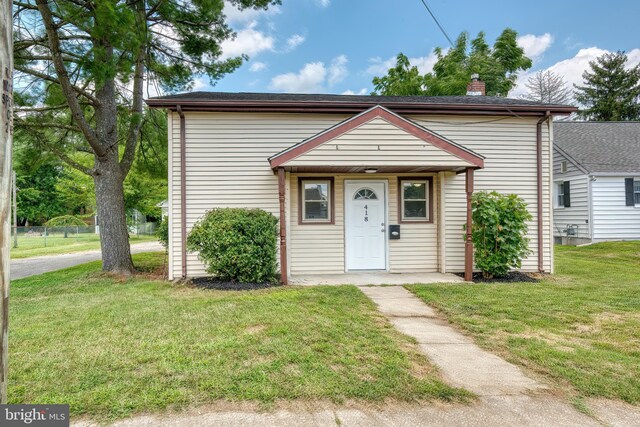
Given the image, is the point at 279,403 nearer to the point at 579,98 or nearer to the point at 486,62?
the point at 486,62

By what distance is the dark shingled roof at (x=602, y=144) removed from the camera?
14.3m

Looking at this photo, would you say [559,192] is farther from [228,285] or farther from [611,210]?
[228,285]

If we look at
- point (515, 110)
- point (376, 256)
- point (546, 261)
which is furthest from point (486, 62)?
point (376, 256)

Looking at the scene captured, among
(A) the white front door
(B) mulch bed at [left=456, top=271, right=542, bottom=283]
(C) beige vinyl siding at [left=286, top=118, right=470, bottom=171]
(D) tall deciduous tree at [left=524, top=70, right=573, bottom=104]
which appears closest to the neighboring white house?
(B) mulch bed at [left=456, top=271, right=542, bottom=283]

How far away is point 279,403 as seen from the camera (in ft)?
→ 8.23

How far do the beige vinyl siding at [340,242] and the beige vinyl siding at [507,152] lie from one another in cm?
121

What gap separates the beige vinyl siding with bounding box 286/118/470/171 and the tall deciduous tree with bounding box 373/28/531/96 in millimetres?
14405

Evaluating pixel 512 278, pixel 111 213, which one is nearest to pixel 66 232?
pixel 111 213

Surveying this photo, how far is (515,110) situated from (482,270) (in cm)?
376

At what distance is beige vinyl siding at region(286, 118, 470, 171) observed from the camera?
6691 millimetres

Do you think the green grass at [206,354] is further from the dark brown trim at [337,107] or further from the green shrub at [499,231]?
the dark brown trim at [337,107]

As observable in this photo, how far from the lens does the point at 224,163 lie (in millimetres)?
7562

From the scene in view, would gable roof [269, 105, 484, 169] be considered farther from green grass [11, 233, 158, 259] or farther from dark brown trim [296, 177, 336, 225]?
green grass [11, 233, 158, 259]

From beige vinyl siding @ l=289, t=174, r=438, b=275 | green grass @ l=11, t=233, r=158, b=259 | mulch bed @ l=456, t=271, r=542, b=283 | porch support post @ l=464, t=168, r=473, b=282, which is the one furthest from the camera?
green grass @ l=11, t=233, r=158, b=259
